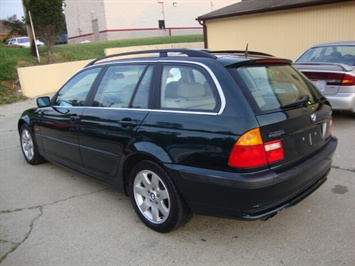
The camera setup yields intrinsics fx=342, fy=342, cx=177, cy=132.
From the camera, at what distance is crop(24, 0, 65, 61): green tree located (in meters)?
14.3

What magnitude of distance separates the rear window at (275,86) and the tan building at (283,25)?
33.8 ft

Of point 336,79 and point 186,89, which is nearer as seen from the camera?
point 186,89

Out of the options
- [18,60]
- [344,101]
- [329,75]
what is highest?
[18,60]

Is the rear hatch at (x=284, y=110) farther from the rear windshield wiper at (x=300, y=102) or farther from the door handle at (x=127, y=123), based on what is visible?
the door handle at (x=127, y=123)

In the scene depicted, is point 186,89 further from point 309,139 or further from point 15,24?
point 15,24

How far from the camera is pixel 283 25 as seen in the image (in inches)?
559

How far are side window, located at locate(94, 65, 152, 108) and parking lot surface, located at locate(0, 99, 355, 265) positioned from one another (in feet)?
3.89

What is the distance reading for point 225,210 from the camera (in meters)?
2.76

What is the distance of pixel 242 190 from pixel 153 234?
112cm

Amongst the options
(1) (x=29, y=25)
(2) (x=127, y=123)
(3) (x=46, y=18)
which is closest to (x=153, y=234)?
(2) (x=127, y=123)

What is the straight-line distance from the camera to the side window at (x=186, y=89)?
2891 mm

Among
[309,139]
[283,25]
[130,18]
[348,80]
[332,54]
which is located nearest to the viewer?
[309,139]

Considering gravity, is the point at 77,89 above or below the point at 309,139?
above

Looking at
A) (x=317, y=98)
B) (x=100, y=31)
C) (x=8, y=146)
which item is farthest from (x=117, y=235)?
(x=100, y=31)
